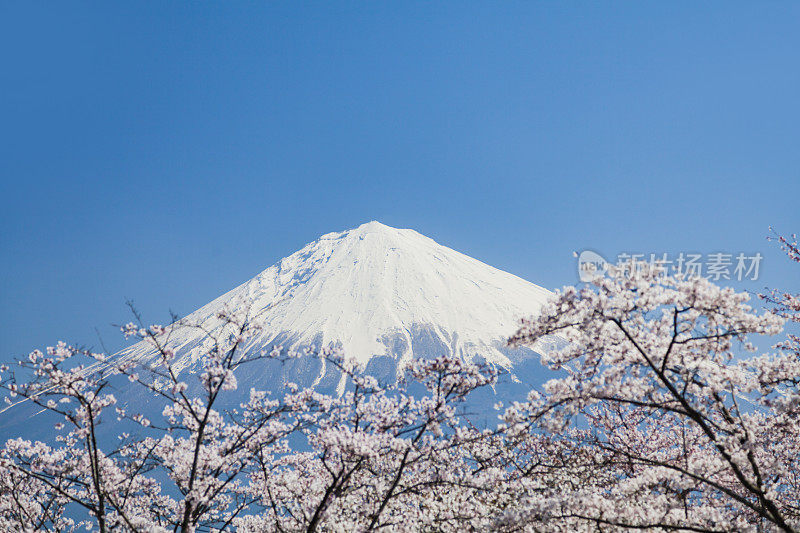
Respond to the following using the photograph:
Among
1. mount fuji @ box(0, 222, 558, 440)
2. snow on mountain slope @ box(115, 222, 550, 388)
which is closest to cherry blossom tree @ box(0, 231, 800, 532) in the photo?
snow on mountain slope @ box(115, 222, 550, 388)

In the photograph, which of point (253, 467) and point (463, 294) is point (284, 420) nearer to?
point (253, 467)

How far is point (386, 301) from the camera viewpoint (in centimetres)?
16475

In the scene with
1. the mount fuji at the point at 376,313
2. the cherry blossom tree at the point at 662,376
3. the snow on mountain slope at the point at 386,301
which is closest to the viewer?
the cherry blossom tree at the point at 662,376

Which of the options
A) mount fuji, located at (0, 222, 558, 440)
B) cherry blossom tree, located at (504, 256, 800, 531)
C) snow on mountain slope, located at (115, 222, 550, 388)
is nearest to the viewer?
cherry blossom tree, located at (504, 256, 800, 531)

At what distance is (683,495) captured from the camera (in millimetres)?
5746

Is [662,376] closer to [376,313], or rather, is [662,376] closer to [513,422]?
[513,422]

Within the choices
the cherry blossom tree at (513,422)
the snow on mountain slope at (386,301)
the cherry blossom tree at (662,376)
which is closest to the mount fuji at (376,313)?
the snow on mountain slope at (386,301)

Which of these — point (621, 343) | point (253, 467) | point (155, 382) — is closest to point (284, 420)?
point (155, 382)

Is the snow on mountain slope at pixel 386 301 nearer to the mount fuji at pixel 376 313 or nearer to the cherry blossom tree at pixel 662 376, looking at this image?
the mount fuji at pixel 376 313

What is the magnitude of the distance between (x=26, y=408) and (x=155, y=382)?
22208 centimetres

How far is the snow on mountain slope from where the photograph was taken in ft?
466

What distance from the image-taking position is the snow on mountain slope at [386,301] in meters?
142

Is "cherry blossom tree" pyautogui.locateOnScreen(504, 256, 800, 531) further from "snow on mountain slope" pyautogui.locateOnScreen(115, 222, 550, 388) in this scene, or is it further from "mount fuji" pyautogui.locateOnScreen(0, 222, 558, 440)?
"mount fuji" pyautogui.locateOnScreen(0, 222, 558, 440)

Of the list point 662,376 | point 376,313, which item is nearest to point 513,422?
point 662,376
